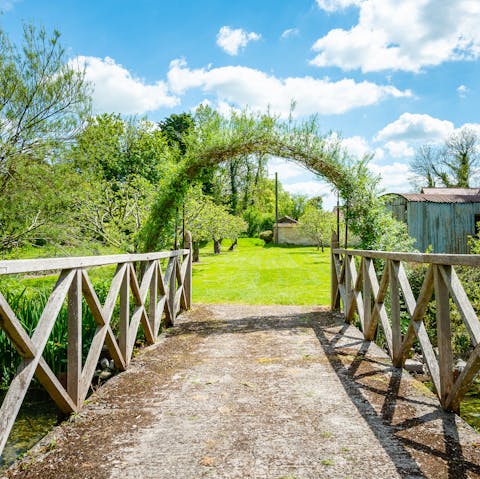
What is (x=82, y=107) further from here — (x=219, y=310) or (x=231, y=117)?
(x=219, y=310)

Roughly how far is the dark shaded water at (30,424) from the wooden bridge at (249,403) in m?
0.87

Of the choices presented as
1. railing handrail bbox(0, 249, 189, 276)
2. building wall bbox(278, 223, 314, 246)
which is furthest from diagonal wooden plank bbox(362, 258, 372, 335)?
building wall bbox(278, 223, 314, 246)

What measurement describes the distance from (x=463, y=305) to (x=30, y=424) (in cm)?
400

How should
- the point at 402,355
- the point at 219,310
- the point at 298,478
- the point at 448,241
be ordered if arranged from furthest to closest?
the point at 448,241 → the point at 219,310 → the point at 402,355 → the point at 298,478

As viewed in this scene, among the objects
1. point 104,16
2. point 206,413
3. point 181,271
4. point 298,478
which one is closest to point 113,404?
point 206,413

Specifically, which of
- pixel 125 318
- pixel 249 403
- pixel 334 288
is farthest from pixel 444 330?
pixel 334 288

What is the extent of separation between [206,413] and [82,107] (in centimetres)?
687

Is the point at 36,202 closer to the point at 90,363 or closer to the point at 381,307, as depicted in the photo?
the point at 90,363

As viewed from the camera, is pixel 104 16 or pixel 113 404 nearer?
pixel 113 404

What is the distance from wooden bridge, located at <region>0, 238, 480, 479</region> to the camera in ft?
7.60

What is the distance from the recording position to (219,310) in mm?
8484

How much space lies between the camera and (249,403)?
3348mm

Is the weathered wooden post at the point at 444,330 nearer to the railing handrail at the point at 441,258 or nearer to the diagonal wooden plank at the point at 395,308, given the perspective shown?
the railing handrail at the point at 441,258

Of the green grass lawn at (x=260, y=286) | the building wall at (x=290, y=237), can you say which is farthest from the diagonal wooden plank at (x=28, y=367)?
the building wall at (x=290, y=237)
